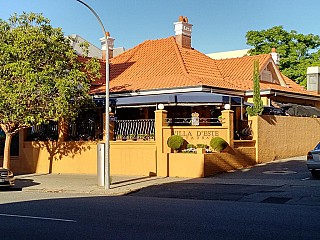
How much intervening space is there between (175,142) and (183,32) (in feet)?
35.9

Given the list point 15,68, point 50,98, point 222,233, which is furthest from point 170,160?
point 222,233

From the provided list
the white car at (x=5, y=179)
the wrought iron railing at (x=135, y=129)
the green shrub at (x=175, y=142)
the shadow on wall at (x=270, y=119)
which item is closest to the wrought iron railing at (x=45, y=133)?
the wrought iron railing at (x=135, y=129)

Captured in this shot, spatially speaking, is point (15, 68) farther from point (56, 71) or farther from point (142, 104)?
point (142, 104)

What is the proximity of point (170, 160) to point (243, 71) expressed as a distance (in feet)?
38.5

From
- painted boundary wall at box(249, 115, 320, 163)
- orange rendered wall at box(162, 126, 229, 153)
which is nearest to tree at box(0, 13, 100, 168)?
orange rendered wall at box(162, 126, 229, 153)

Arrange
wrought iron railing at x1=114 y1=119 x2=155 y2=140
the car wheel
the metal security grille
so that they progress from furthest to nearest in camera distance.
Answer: the metal security grille
wrought iron railing at x1=114 y1=119 x2=155 y2=140
the car wheel

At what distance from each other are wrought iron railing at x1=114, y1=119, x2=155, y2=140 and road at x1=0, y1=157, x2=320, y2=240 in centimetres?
403

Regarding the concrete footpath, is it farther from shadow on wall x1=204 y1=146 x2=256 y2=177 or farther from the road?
shadow on wall x1=204 y1=146 x2=256 y2=177

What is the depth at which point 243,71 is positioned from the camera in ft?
101

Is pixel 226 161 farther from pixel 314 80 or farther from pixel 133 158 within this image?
pixel 314 80

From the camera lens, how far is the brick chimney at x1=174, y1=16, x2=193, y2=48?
2984 centimetres

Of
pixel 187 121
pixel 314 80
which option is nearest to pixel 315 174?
pixel 187 121

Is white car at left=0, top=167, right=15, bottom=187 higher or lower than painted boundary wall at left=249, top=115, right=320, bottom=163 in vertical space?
lower

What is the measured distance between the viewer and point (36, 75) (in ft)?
64.0
